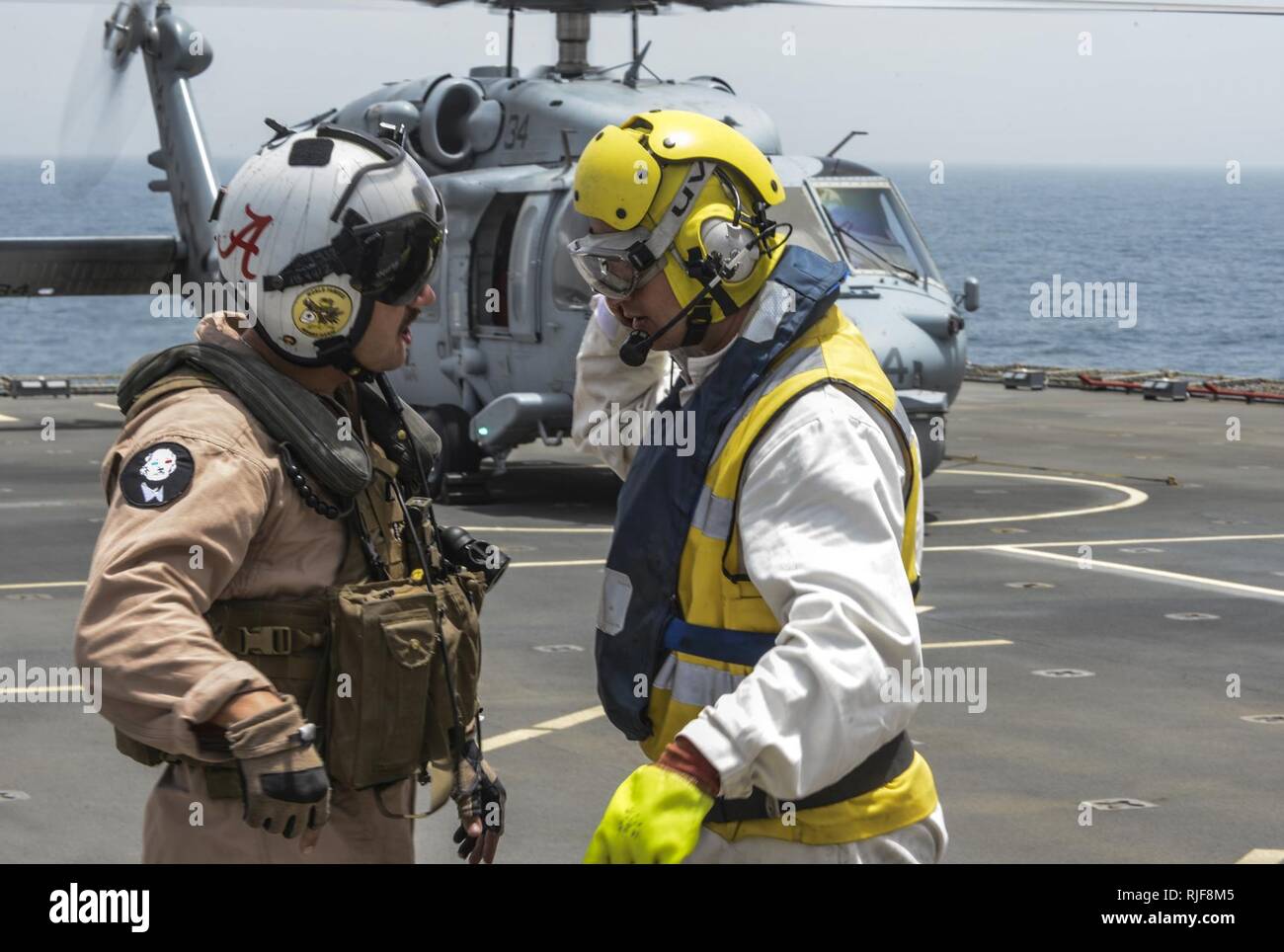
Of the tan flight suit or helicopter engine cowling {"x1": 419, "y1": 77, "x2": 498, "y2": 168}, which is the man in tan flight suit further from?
helicopter engine cowling {"x1": 419, "y1": 77, "x2": 498, "y2": 168}

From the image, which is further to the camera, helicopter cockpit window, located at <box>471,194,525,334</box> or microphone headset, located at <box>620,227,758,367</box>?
helicopter cockpit window, located at <box>471,194,525,334</box>

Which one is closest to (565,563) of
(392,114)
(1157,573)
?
(1157,573)

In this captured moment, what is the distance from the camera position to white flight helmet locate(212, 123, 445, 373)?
390cm

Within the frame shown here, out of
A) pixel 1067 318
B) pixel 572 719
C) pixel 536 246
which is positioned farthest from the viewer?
pixel 1067 318

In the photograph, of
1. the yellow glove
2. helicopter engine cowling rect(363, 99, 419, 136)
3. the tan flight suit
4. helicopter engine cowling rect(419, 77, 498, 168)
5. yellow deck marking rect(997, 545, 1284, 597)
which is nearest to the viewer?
the yellow glove

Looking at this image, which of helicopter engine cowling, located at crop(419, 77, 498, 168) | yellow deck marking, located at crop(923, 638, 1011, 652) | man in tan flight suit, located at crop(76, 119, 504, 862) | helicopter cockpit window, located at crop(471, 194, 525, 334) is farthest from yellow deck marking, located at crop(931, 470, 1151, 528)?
man in tan flight suit, located at crop(76, 119, 504, 862)

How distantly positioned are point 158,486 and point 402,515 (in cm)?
68

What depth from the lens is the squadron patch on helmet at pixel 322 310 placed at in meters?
3.91

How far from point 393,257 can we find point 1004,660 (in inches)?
282

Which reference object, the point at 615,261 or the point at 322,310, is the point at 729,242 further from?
the point at 322,310

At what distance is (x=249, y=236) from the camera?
393 cm

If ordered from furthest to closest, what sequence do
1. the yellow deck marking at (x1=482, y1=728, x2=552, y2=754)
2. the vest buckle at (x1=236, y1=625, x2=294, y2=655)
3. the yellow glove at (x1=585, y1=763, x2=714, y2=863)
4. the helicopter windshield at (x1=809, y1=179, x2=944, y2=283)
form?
the helicopter windshield at (x1=809, y1=179, x2=944, y2=283), the yellow deck marking at (x1=482, y1=728, x2=552, y2=754), the vest buckle at (x1=236, y1=625, x2=294, y2=655), the yellow glove at (x1=585, y1=763, x2=714, y2=863)

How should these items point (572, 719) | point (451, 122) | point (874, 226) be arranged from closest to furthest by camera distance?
point (572, 719)
point (874, 226)
point (451, 122)
